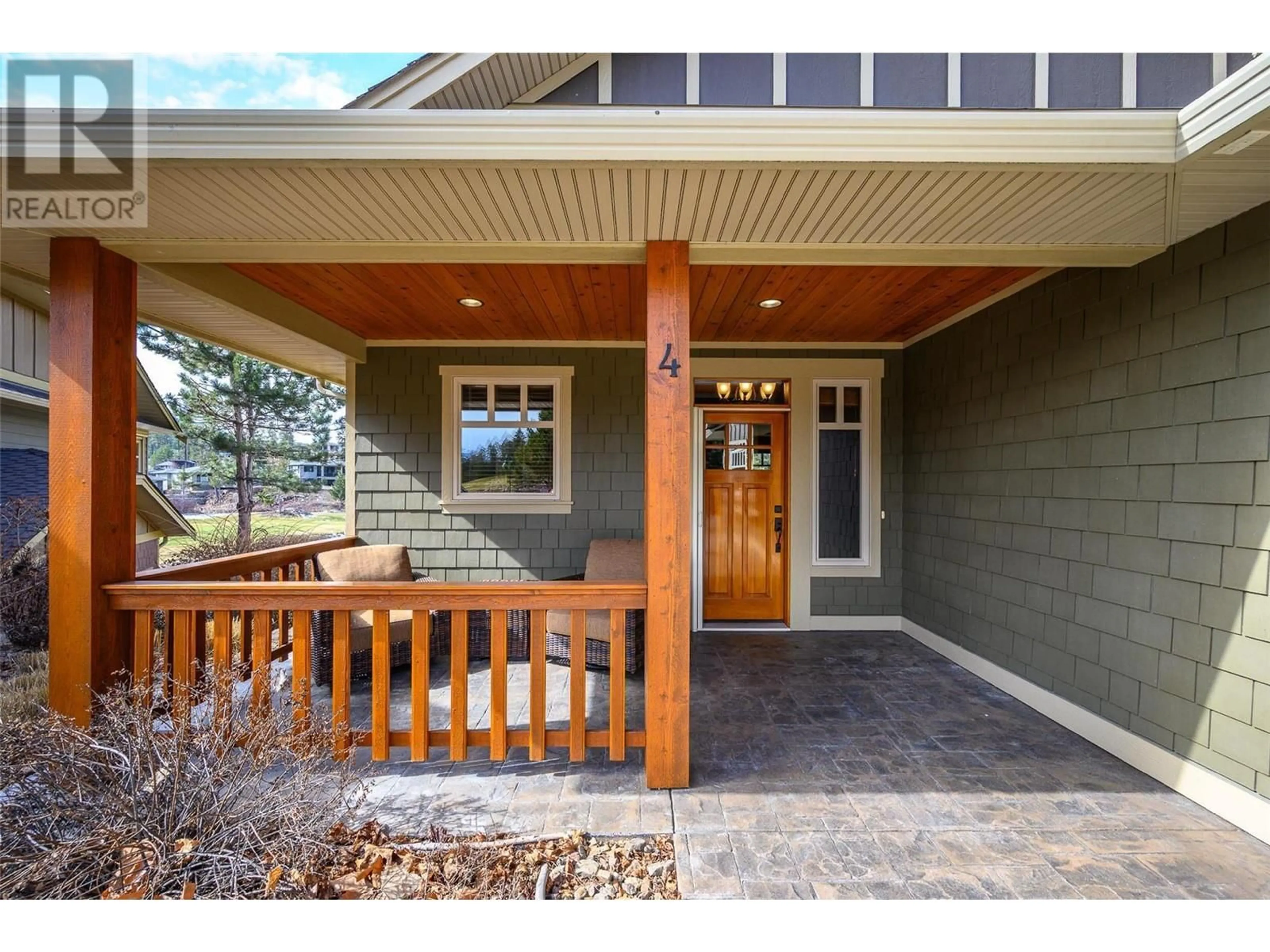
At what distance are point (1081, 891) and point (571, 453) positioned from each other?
4.03 m

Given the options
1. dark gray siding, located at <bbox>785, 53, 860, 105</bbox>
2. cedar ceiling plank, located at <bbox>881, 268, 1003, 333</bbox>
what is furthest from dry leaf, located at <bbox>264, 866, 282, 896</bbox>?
cedar ceiling plank, located at <bbox>881, 268, 1003, 333</bbox>

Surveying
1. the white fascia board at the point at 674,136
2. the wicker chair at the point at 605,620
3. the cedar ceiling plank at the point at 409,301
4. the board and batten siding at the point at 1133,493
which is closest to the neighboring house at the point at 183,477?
the cedar ceiling plank at the point at 409,301

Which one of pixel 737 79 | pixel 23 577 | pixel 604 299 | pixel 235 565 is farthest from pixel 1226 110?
pixel 23 577

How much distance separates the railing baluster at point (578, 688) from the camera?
2.60 m

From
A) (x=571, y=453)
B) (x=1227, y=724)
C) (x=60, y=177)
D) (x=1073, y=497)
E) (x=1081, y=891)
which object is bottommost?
(x=1081, y=891)

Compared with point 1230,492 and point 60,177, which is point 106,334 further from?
point 1230,492

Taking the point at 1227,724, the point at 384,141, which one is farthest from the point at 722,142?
the point at 1227,724

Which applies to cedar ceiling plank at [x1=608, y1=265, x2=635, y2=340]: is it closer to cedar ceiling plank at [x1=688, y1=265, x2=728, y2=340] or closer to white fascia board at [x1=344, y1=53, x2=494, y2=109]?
cedar ceiling plank at [x1=688, y1=265, x2=728, y2=340]

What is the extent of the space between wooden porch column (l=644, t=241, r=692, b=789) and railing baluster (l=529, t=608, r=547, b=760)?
507 millimetres

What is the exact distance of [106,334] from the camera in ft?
8.39

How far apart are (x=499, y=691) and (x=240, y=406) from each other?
11141mm

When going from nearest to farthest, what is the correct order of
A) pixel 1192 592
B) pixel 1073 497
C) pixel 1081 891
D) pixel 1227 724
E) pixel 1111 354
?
pixel 1081 891 → pixel 1227 724 → pixel 1192 592 → pixel 1111 354 → pixel 1073 497

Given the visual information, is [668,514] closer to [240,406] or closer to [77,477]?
[77,477]

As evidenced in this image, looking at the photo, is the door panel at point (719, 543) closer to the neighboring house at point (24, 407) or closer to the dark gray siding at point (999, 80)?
the dark gray siding at point (999, 80)
